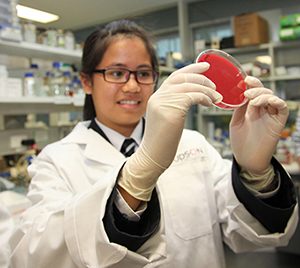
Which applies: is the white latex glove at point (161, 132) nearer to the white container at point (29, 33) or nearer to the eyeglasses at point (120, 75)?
the eyeglasses at point (120, 75)

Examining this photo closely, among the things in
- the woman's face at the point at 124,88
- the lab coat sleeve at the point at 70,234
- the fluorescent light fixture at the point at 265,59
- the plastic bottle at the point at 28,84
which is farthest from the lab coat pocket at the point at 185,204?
the fluorescent light fixture at the point at 265,59

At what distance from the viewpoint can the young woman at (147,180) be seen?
0.72 meters

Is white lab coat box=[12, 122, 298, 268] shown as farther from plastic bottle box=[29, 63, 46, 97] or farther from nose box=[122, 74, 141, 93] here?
plastic bottle box=[29, 63, 46, 97]

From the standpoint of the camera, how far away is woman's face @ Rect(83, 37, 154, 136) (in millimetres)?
1081

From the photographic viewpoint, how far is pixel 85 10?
3.73 feet

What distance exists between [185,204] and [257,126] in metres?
0.37

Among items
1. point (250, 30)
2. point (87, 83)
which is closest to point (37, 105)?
point (87, 83)

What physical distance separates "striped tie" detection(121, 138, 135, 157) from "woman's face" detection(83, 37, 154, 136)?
0.07 metres

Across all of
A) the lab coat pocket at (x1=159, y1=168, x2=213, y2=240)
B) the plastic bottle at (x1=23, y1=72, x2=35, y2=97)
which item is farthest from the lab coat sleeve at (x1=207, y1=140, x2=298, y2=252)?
the plastic bottle at (x1=23, y1=72, x2=35, y2=97)

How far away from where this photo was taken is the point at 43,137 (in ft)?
7.95

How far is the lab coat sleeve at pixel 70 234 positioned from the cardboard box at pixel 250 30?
11.1 ft

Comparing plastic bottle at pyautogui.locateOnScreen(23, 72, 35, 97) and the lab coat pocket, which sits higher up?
plastic bottle at pyautogui.locateOnScreen(23, 72, 35, 97)

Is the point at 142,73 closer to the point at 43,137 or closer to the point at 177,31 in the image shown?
the point at 43,137

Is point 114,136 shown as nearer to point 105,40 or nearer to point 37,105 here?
point 105,40
